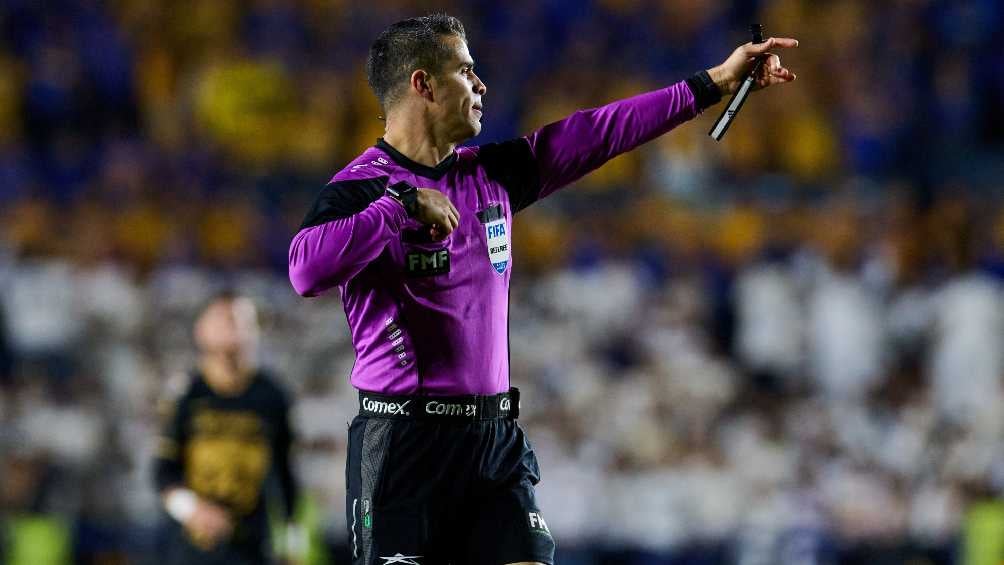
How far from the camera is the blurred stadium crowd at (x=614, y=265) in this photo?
36.0 ft

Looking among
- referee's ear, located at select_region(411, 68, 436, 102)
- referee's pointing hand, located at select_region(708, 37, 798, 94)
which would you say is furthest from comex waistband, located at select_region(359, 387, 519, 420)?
referee's pointing hand, located at select_region(708, 37, 798, 94)

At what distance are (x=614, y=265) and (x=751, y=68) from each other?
7.33 metres

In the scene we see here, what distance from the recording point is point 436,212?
4.57 metres

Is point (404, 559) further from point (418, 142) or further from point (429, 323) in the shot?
point (418, 142)

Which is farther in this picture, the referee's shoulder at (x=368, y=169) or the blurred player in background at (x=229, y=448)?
the blurred player in background at (x=229, y=448)

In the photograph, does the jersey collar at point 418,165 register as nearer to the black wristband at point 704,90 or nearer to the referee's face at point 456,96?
the referee's face at point 456,96

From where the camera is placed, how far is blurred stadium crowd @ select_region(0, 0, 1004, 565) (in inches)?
432

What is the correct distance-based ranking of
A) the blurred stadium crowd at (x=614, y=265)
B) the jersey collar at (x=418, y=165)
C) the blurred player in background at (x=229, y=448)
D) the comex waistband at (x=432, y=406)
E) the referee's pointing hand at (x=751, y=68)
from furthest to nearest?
the blurred stadium crowd at (x=614, y=265) → the blurred player in background at (x=229, y=448) → the referee's pointing hand at (x=751, y=68) → the jersey collar at (x=418, y=165) → the comex waistband at (x=432, y=406)

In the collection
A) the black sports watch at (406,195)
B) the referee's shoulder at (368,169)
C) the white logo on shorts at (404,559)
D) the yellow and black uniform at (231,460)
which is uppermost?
the referee's shoulder at (368,169)

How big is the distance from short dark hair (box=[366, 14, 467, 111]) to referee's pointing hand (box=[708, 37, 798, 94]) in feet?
2.84

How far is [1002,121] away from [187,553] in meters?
8.26

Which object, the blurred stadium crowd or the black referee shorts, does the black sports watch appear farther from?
the blurred stadium crowd

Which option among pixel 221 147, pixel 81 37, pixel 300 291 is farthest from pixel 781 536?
pixel 81 37

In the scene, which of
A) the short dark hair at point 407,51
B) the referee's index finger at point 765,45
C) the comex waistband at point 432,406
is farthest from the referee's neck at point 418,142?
the referee's index finger at point 765,45
